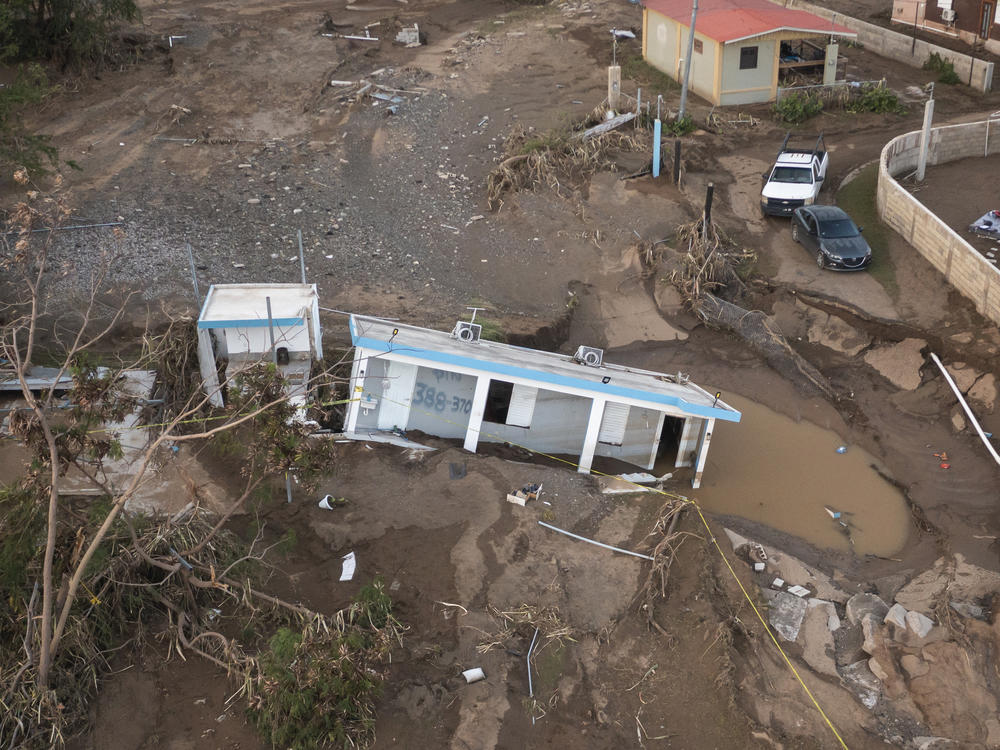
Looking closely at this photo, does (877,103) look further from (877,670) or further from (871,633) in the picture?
(877,670)

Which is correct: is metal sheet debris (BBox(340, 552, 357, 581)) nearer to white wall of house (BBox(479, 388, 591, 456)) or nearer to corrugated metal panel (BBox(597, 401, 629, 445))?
white wall of house (BBox(479, 388, 591, 456))

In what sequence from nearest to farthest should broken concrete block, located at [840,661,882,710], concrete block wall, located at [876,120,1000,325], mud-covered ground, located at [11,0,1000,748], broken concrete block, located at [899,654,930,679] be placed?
mud-covered ground, located at [11,0,1000,748], broken concrete block, located at [840,661,882,710], broken concrete block, located at [899,654,930,679], concrete block wall, located at [876,120,1000,325]

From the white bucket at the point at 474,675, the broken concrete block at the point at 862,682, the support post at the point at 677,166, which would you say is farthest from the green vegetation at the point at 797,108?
the white bucket at the point at 474,675

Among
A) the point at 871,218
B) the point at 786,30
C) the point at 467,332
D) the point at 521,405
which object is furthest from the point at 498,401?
the point at 786,30

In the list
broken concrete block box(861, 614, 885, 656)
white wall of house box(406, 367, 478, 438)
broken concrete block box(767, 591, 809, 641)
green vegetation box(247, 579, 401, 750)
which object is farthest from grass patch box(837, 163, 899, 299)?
green vegetation box(247, 579, 401, 750)

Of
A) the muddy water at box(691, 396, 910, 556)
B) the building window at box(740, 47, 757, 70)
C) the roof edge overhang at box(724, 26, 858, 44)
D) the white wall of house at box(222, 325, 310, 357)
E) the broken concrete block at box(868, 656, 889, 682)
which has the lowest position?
the muddy water at box(691, 396, 910, 556)

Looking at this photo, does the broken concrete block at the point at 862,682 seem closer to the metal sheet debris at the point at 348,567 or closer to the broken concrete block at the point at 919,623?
the broken concrete block at the point at 919,623

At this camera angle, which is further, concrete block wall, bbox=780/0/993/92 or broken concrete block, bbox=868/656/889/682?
concrete block wall, bbox=780/0/993/92
